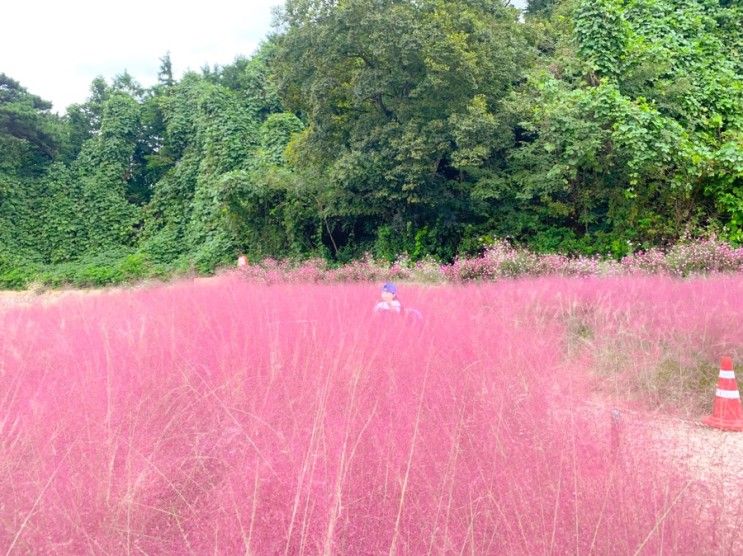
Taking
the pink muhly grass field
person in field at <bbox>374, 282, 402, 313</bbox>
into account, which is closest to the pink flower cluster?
person in field at <bbox>374, 282, 402, 313</bbox>

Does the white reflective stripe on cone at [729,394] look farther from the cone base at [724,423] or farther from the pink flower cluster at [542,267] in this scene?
the pink flower cluster at [542,267]

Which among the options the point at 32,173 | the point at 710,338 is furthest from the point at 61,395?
the point at 32,173

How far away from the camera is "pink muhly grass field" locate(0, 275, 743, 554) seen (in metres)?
2.08

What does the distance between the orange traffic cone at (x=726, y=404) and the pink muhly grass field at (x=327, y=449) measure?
531 millimetres

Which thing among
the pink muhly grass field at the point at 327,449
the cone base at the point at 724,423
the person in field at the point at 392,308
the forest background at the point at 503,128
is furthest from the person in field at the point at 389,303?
the forest background at the point at 503,128

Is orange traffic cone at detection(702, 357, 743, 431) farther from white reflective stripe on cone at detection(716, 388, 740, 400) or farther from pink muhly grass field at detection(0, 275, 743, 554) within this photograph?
pink muhly grass field at detection(0, 275, 743, 554)

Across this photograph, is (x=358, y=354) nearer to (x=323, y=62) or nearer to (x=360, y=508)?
(x=360, y=508)

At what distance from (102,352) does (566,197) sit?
12761mm

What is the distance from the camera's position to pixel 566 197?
14.6 meters

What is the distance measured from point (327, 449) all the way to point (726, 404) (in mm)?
3277

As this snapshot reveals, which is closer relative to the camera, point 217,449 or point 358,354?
point 217,449

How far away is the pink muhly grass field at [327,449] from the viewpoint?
2.08 m

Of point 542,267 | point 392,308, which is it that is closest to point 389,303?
point 392,308

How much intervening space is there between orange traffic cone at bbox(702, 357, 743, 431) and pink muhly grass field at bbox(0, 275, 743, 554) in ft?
1.74
